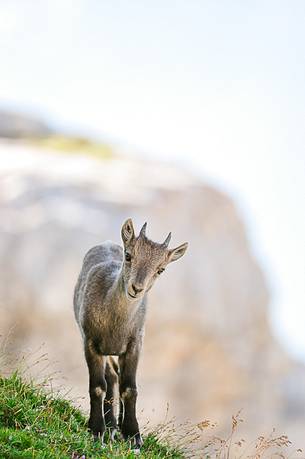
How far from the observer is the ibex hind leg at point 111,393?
10.2 m

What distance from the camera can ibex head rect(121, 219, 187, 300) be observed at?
360 inches

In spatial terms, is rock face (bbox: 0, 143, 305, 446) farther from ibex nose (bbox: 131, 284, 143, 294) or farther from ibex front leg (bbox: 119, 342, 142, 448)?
ibex nose (bbox: 131, 284, 143, 294)

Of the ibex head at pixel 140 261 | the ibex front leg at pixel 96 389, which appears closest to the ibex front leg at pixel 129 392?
the ibex front leg at pixel 96 389

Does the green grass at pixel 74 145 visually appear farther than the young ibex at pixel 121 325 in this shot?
Yes

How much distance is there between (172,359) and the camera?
30.9 m

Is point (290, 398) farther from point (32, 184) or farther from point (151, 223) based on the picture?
point (32, 184)

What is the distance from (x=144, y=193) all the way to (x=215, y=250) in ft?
11.4

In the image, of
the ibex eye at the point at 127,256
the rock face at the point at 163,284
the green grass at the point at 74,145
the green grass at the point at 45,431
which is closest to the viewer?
the green grass at the point at 45,431

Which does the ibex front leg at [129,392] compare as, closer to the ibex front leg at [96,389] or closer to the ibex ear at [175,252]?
the ibex front leg at [96,389]

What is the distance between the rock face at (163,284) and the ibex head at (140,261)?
726 inches

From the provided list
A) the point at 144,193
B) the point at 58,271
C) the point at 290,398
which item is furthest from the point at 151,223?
the point at 290,398

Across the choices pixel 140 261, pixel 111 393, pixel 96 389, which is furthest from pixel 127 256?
pixel 111 393

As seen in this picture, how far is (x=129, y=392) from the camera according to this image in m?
9.70

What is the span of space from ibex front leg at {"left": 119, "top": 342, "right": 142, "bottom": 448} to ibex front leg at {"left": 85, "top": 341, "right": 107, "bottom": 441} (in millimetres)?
207
